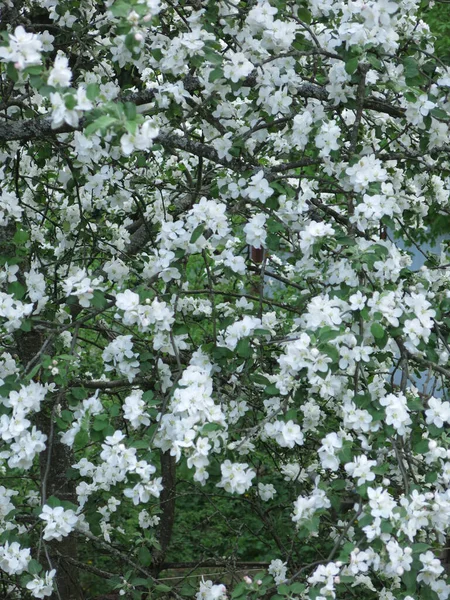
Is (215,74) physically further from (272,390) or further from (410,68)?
(272,390)

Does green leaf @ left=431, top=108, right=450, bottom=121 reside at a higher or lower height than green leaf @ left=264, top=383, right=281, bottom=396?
higher

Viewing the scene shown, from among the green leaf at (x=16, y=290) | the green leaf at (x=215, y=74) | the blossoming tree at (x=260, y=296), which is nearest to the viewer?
the blossoming tree at (x=260, y=296)

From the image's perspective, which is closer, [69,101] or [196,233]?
[69,101]

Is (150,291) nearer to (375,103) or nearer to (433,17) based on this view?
(375,103)

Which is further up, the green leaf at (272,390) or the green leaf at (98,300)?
the green leaf at (98,300)

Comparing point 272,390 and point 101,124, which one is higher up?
point 101,124

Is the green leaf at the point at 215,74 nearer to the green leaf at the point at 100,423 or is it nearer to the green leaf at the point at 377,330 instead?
the green leaf at the point at 377,330

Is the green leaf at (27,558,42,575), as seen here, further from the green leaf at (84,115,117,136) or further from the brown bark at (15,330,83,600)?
the green leaf at (84,115,117,136)

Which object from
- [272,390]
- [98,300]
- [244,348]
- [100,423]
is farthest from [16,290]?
[272,390]

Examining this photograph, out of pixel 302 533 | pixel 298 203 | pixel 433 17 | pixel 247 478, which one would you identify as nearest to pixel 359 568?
pixel 302 533

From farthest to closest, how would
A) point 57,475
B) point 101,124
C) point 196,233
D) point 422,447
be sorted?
point 57,475 → point 196,233 → point 422,447 → point 101,124

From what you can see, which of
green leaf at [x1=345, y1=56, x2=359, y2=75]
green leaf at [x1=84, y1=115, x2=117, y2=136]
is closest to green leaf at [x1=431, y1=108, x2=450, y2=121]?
green leaf at [x1=345, y1=56, x2=359, y2=75]

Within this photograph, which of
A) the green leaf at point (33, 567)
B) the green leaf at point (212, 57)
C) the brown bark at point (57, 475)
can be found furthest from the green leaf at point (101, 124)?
the brown bark at point (57, 475)

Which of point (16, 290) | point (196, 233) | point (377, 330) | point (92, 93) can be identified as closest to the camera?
point (92, 93)
